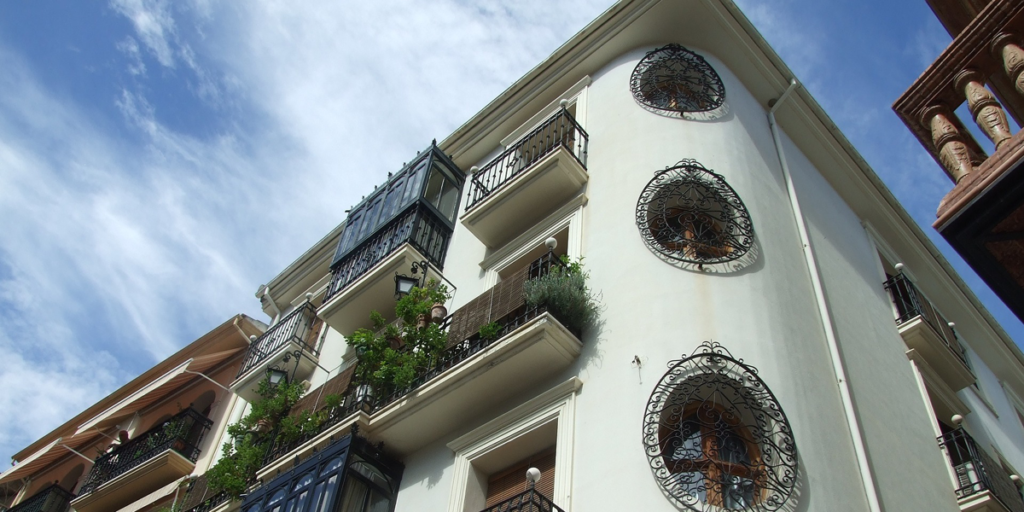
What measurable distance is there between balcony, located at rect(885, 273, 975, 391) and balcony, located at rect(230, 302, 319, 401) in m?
11.0

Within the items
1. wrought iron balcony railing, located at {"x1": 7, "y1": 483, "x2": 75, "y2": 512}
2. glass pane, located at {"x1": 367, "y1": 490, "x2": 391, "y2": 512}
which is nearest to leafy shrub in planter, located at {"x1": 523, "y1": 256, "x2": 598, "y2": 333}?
glass pane, located at {"x1": 367, "y1": 490, "x2": 391, "y2": 512}

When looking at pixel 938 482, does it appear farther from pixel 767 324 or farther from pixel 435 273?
pixel 435 273

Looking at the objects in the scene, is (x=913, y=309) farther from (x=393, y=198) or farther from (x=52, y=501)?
(x=52, y=501)

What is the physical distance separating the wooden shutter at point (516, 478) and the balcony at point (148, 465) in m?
9.82

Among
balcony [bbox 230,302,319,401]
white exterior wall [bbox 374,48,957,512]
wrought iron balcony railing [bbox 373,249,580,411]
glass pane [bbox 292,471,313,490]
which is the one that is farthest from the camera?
balcony [bbox 230,302,319,401]

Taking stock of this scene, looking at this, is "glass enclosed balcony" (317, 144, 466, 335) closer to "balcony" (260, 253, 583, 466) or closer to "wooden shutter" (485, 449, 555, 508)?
"balcony" (260, 253, 583, 466)

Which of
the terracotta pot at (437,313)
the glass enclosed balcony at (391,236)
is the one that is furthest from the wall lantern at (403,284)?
the glass enclosed balcony at (391,236)

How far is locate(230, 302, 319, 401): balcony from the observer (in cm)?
1658

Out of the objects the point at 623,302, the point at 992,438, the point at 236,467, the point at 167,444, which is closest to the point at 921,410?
the point at 992,438

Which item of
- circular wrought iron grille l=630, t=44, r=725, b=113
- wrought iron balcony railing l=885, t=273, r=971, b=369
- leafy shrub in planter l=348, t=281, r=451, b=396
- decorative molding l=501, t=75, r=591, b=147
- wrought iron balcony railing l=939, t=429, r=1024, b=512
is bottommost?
wrought iron balcony railing l=939, t=429, r=1024, b=512

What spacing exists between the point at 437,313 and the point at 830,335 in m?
5.31

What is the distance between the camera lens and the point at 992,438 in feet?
44.6

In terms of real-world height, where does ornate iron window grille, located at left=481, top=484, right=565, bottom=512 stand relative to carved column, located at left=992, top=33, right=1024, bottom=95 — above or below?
below

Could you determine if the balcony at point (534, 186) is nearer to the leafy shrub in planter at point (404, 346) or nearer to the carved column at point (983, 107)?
the leafy shrub in planter at point (404, 346)
